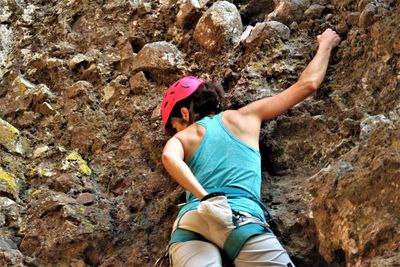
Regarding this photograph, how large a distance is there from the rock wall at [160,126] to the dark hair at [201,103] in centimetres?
27

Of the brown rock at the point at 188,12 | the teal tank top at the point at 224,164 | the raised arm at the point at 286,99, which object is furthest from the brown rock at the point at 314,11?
the teal tank top at the point at 224,164

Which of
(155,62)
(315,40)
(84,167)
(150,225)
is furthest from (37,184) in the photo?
(315,40)

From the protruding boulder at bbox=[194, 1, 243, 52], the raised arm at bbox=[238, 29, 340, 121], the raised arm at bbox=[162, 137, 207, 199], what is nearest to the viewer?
the raised arm at bbox=[162, 137, 207, 199]

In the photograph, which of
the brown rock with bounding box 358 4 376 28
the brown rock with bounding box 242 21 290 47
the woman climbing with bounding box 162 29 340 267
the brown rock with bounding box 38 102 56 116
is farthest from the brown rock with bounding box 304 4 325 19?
the brown rock with bounding box 38 102 56 116

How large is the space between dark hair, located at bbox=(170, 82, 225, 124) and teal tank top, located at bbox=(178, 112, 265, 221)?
0.67ft

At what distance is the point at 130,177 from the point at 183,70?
3.10ft

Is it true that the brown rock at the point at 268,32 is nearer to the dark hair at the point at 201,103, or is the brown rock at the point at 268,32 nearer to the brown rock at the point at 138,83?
the dark hair at the point at 201,103

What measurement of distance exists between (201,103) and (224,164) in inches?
20.3

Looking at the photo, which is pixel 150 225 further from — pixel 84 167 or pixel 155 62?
pixel 155 62

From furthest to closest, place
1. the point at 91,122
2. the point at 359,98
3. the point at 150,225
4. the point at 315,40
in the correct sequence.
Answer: the point at 91,122 < the point at 315,40 < the point at 150,225 < the point at 359,98

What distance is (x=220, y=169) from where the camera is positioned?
3031 millimetres

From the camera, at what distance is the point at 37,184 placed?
3.94 metres

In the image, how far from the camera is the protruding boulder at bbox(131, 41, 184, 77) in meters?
4.30

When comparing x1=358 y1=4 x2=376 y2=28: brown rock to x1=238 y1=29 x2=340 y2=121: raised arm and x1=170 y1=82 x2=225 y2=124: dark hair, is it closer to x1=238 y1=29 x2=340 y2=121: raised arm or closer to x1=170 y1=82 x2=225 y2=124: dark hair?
x1=238 y1=29 x2=340 y2=121: raised arm
